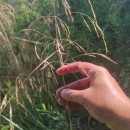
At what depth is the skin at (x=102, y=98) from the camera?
4.16 feet

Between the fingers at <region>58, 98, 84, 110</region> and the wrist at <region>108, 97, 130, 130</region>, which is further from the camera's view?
the fingers at <region>58, 98, 84, 110</region>

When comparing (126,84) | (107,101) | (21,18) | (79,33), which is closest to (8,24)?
(21,18)

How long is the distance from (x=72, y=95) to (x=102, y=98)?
13 cm

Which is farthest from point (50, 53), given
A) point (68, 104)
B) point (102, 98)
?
point (102, 98)

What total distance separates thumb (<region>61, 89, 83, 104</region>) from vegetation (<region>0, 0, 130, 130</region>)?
0.72 metres

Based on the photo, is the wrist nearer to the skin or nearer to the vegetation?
the skin

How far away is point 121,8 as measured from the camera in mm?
2691

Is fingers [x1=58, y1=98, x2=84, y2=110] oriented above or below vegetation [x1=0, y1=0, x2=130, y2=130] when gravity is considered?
above

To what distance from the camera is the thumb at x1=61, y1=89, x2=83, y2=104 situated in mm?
1339

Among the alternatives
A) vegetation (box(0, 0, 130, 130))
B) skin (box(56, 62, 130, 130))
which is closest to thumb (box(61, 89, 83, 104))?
skin (box(56, 62, 130, 130))

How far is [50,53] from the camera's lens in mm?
2252

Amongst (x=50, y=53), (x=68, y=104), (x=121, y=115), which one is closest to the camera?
(x=121, y=115)

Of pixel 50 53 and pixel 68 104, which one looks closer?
pixel 68 104

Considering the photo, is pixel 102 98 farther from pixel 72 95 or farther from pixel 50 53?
pixel 50 53
